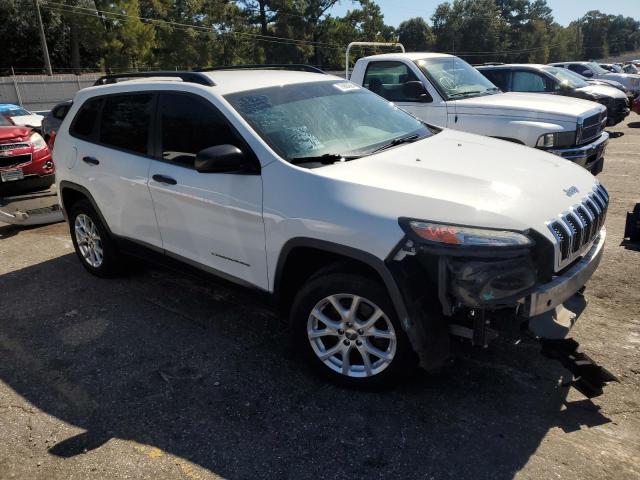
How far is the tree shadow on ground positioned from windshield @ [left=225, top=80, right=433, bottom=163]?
1116 millimetres

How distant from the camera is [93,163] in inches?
178

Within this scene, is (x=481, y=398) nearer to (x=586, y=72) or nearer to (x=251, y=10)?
(x=586, y=72)

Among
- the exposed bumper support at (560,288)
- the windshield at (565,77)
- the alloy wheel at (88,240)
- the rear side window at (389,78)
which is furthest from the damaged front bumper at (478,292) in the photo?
the windshield at (565,77)

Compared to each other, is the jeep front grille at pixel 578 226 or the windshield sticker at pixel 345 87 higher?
the windshield sticker at pixel 345 87

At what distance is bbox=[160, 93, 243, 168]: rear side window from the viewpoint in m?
3.46

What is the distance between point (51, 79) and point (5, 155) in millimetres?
27072

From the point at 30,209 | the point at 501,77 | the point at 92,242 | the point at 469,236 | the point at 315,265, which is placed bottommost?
the point at 30,209

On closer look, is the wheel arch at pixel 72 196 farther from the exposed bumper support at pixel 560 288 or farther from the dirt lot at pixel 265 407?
the exposed bumper support at pixel 560 288

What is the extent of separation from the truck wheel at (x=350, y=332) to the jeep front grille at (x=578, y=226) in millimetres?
934

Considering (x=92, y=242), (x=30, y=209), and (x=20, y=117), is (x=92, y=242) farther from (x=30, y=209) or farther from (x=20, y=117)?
(x=20, y=117)

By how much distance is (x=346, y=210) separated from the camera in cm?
281

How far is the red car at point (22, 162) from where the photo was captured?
278 inches

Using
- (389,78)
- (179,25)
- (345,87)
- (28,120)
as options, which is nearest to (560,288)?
(345,87)

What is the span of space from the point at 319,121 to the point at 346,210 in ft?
3.22
